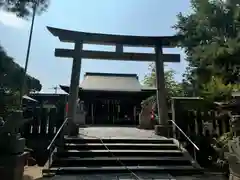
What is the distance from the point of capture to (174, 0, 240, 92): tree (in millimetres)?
13070

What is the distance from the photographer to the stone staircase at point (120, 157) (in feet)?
21.1

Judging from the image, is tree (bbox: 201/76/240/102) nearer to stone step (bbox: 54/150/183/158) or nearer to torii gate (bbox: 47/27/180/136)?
stone step (bbox: 54/150/183/158)

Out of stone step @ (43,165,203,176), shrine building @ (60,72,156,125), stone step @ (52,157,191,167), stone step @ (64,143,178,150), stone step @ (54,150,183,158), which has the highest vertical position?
shrine building @ (60,72,156,125)

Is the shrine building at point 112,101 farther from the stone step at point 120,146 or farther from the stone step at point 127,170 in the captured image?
the stone step at point 127,170

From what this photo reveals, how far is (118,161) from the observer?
6898mm

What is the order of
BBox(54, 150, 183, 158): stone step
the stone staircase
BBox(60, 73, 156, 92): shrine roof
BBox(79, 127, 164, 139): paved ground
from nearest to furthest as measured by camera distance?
the stone staircase → BBox(54, 150, 183, 158): stone step → BBox(79, 127, 164, 139): paved ground → BBox(60, 73, 156, 92): shrine roof

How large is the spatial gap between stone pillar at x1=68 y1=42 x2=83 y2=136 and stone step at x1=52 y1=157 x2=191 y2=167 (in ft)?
7.04

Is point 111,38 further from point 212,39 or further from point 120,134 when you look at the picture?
point 212,39

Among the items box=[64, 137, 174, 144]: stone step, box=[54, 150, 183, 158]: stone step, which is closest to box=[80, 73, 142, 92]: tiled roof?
box=[64, 137, 174, 144]: stone step

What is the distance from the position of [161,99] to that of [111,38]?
3.35 m

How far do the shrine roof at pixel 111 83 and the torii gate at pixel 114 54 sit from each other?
10.2m

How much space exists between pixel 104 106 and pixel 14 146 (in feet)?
58.9

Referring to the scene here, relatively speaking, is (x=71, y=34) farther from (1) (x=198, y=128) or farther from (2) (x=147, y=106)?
(2) (x=147, y=106)

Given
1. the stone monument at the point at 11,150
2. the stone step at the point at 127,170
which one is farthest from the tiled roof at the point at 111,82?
the stone monument at the point at 11,150
